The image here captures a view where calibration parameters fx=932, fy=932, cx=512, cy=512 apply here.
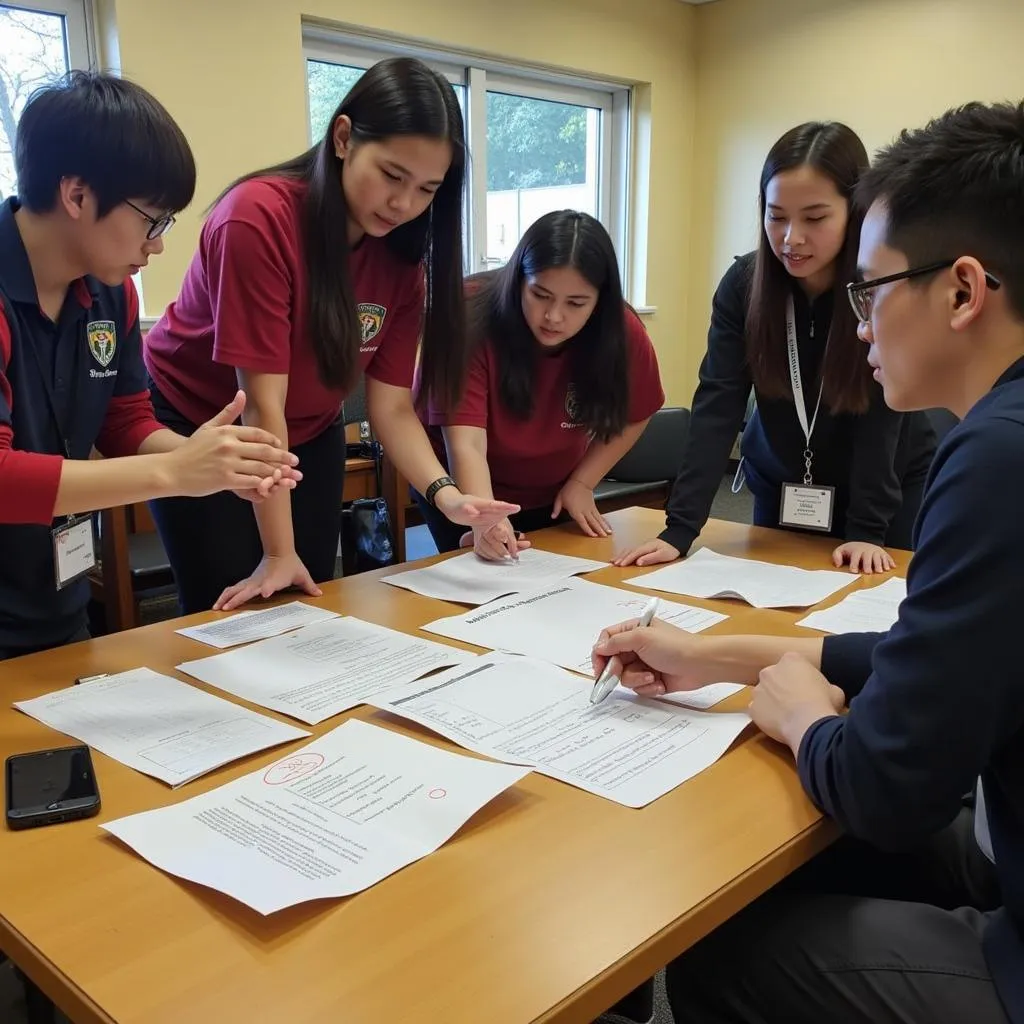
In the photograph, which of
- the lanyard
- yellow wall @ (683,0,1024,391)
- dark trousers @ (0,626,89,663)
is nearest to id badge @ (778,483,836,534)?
the lanyard

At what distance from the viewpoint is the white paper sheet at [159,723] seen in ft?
3.16

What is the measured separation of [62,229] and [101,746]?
703 millimetres

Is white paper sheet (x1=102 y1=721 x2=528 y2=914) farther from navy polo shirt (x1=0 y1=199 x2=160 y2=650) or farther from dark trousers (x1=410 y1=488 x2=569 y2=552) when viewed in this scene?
dark trousers (x1=410 y1=488 x2=569 y2=552)

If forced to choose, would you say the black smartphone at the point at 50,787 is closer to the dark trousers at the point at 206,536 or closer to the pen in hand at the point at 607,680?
the pen in hand at the point at 607,680

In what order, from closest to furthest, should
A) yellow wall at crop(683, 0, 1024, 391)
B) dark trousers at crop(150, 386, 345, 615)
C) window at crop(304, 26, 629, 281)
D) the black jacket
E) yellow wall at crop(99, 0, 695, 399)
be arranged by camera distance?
dark trousers at crop(150, 386, 345, 615), the black jacket, yellow wall at crop(99, 0, 695, 399), window at crop(304, 26, 629, 281), yellow wall at crop(683, 0, 1024, 391)

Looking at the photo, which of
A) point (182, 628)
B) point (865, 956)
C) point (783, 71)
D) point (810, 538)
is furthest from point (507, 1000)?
point (783, 71)

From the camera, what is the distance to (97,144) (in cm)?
118

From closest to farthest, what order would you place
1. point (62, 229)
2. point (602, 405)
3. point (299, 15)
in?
point (62, 229) < point (602, 405) < point (299, 15)

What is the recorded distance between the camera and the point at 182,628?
138 centimetres

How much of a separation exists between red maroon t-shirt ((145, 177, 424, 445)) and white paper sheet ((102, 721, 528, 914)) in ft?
2.49

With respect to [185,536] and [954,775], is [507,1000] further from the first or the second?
[185,536]

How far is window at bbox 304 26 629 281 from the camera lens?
4086mm

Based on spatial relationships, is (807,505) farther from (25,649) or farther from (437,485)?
(25,649)

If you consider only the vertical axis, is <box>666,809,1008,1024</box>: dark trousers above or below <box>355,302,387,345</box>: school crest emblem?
below
